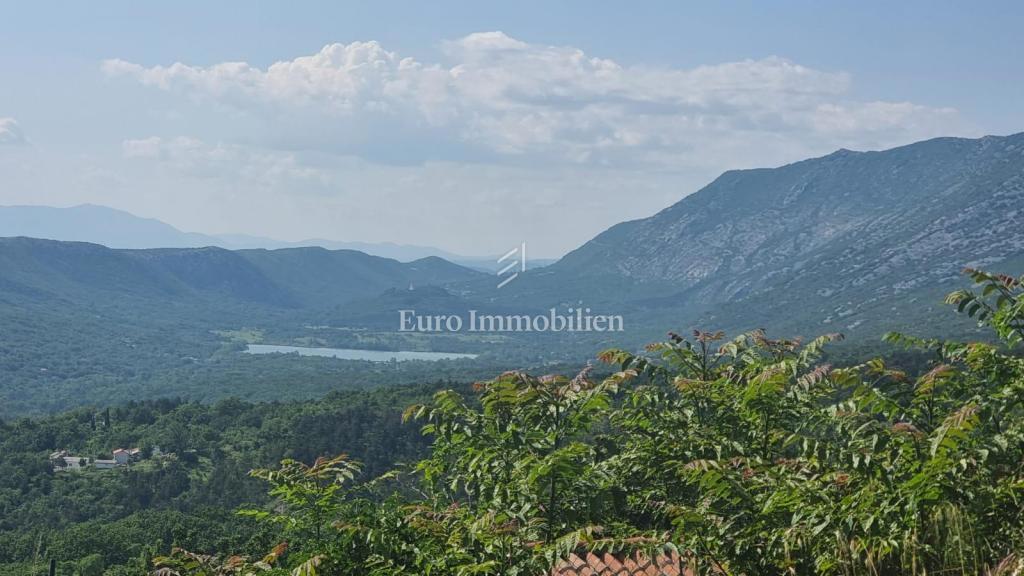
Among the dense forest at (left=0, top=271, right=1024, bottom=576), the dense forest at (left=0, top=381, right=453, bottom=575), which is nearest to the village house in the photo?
the dense forest at (left=0, top=381, right=453, bottom=575)

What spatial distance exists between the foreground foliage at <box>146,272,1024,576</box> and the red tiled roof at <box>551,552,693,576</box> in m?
0.13

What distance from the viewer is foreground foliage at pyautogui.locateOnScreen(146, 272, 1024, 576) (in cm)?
488

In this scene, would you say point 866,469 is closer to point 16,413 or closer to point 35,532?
point 35,532

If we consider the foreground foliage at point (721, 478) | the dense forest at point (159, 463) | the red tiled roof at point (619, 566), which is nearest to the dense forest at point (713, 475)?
the foreground foliage at point (721, 478)

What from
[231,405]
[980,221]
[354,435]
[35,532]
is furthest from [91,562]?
[980,221]

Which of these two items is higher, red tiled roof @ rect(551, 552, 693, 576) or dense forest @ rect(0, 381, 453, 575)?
red tiled roof @ rect(551, 552, 693, 576)

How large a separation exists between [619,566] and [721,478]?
99 centimetres

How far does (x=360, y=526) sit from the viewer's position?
583cm

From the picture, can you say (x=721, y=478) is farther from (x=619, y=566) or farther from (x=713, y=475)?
(x=619, y=566)

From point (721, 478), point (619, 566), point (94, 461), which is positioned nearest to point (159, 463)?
point (94, 461)

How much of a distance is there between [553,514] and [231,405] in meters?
86.0

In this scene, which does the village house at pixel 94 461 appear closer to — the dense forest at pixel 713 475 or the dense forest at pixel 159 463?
the dense forest at pixel 159 463

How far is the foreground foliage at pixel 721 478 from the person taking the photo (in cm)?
488

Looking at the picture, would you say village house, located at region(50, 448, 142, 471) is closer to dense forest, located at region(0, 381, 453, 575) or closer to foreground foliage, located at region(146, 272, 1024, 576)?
dense forest, located at region(0, 381, 453, 575)
